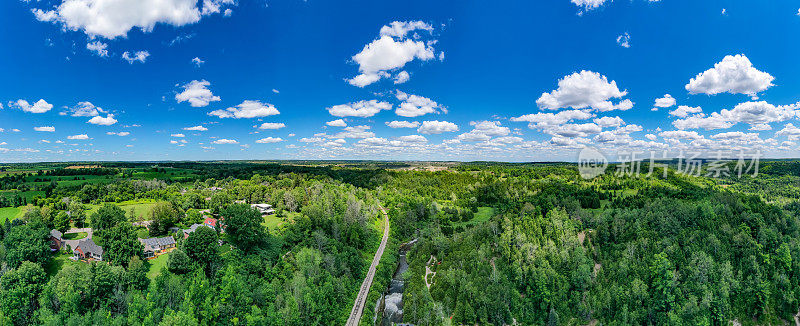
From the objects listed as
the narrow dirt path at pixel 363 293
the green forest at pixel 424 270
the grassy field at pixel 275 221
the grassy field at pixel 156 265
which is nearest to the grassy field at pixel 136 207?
the green forest at pixel 424 270

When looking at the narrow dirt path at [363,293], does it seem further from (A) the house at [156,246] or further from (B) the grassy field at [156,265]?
(A) the house at [156,246]

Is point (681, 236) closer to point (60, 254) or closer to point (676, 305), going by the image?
point (676, 305)

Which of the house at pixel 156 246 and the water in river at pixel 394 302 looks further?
the house at pixel 156 246

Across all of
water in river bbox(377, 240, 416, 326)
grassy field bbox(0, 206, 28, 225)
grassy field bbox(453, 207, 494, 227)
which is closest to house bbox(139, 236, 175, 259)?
water in river bbox(377, 240, 416, 326)

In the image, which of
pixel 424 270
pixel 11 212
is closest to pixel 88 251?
pixel 11 212

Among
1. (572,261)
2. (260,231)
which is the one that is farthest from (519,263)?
(260,231)

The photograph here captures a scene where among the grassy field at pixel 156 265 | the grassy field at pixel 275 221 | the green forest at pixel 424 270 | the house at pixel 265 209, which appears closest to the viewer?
the green forest at pixel 424 270
